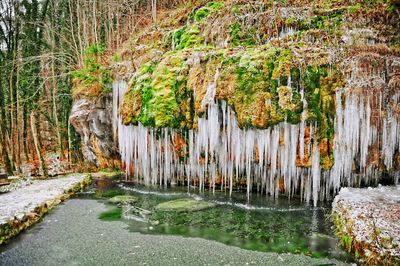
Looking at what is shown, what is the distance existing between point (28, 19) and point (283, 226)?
1715 cm

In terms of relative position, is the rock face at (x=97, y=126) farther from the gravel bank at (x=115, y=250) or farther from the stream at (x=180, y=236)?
the gravel bank at (x=115, y=250)

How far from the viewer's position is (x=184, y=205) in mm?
9727

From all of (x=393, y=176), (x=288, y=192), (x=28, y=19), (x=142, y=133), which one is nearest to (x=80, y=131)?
(x=142, y=133)

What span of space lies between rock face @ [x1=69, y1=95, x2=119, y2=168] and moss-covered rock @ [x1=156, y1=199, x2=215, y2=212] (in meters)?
6.97

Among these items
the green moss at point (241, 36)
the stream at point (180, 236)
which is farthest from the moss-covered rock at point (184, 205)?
the green moss at point (241, 36)

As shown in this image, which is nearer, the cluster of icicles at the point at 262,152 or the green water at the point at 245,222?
the green water at the point at 245,222

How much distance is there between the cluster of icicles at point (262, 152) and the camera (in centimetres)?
944

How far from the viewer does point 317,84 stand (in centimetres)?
984

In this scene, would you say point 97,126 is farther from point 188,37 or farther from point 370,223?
point 370,223

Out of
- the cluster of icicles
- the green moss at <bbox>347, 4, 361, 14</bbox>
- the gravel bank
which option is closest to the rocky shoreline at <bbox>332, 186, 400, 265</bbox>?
the gravel bank

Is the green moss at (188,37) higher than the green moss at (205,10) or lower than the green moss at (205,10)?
lower

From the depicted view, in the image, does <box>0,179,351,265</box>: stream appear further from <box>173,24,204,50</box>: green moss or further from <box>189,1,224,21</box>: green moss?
<box>189,1,224,21</box>: green moss

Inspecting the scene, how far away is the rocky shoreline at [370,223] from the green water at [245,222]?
316 millimetres

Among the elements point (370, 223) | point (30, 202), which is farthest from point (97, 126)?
point (370, 223)
